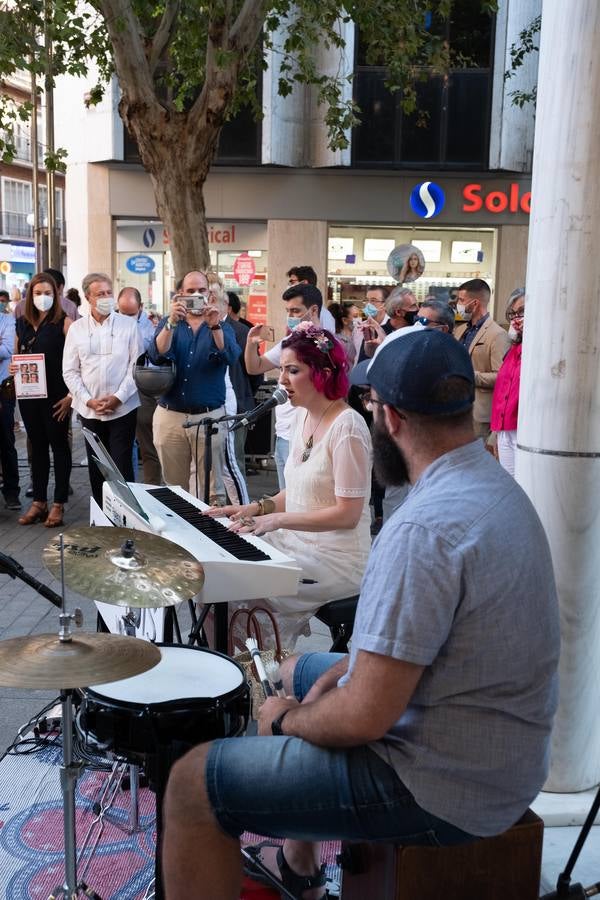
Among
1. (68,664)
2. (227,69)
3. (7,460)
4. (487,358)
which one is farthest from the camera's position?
(227,69)

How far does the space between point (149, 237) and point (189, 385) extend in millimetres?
13726

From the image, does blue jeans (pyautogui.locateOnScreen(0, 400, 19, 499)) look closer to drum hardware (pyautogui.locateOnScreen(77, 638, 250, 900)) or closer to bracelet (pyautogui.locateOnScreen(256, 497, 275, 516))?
bracelet (pyautogui.locateOnScreen(256, 497, 275, 516))

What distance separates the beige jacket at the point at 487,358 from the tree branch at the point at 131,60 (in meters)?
3.99

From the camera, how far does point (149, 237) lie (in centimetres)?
1947

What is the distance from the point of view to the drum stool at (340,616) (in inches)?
138

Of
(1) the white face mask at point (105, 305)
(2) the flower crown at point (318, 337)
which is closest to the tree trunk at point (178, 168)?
(1) the white face mask at point (105, 305)

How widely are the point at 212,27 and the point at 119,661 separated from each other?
7683 millimetres

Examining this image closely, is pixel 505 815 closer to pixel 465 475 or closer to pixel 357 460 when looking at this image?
pixel 465 475

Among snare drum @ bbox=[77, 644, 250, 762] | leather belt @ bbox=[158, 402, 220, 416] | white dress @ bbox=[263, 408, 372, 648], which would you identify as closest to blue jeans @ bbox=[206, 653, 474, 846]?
snare drum @ bbox=[77, 644, 250, 762]

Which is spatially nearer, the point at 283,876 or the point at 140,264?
the point at 283,876

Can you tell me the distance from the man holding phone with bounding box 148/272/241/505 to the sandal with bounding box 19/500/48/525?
1631 mm

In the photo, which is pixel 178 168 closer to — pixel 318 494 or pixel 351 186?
pixel 318 494

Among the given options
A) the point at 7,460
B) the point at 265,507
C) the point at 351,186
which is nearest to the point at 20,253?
the point at 351,186

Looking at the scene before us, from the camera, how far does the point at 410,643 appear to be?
189cm
